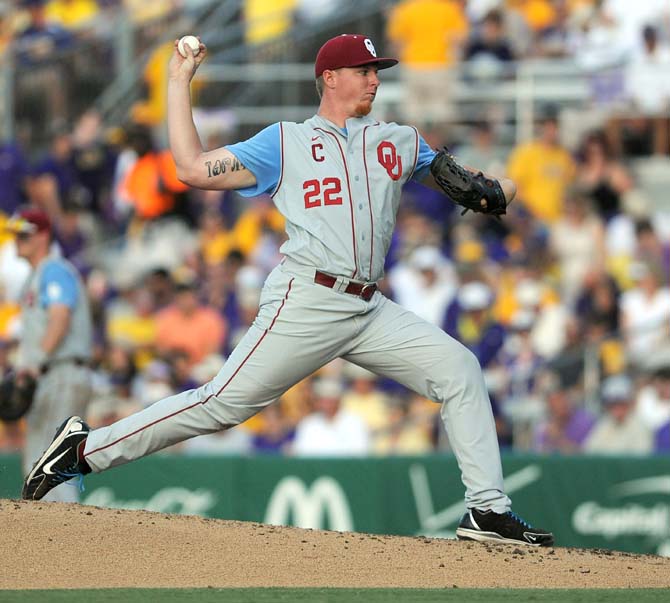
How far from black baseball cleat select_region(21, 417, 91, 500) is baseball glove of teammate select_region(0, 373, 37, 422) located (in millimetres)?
2179

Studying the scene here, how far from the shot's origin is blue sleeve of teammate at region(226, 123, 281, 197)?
616 cm

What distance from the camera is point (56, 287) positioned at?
358 inches

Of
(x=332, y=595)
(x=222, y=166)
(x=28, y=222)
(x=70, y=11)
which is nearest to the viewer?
(x=332, y=595)

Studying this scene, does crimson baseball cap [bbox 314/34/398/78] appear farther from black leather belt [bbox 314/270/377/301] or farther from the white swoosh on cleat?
the white swoosh on cleat

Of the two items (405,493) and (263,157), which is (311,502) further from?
(263,157)

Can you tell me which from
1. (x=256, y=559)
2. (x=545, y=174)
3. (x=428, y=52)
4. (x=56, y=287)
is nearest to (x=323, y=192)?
(x=256, y=559)

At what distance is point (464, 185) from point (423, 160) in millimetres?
236

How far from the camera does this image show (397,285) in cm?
1298

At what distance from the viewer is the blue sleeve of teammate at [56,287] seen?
9086 mm

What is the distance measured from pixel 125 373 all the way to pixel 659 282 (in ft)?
15.3

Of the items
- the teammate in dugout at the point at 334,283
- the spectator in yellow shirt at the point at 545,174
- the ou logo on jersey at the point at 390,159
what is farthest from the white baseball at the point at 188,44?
the spectator in yellow shirt at the point at 545,174

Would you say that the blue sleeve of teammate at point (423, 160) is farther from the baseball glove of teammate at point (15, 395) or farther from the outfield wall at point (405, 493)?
the outfield wall at point (405, 493)

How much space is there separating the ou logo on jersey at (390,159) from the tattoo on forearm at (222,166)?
24.2 inches

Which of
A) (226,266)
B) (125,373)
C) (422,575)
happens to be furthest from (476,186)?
(226,266)
